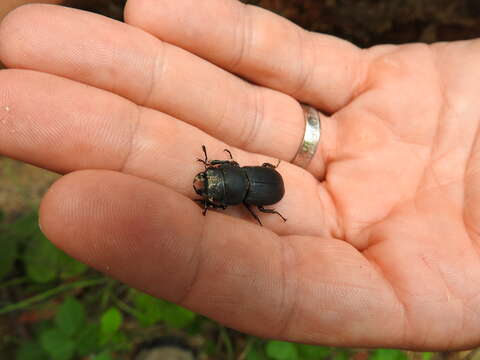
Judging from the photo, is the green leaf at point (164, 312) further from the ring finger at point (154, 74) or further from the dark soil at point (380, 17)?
the dark soil at point (380, 17)

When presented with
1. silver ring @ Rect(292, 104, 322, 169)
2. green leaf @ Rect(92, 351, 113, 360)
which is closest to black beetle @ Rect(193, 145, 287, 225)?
silver ring @ Rect(292, 104, 322, 169)

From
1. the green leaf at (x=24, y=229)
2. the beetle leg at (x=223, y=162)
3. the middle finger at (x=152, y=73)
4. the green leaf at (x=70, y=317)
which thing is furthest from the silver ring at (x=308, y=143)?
the green leaf at (x=24, y=229)

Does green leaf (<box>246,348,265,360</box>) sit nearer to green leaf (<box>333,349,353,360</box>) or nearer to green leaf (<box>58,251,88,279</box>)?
green leaf (<box>333,349,353,360</box>)

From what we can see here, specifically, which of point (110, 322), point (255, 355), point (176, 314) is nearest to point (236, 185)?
point (176, 314)

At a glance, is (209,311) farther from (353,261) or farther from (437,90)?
(437,90)

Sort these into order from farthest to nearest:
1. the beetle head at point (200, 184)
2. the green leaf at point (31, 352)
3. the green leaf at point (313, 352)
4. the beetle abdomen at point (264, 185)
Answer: the green leaf at point (31, 352)
the green leaf at point (313, 352)
the beetle abdomen at point (264, 185)
the beetle head at point (200, 184)

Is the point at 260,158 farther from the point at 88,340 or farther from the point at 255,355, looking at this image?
the point at 88,340
